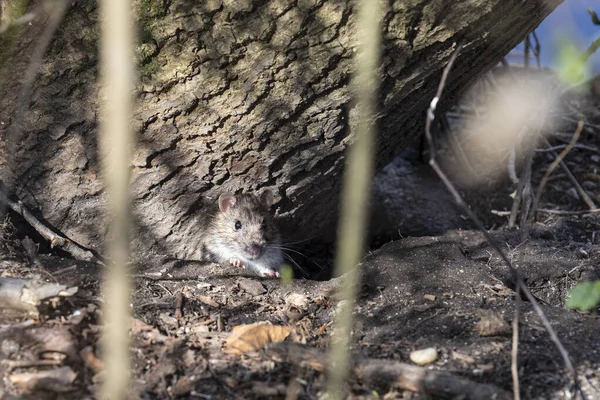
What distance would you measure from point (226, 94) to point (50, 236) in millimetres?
1761

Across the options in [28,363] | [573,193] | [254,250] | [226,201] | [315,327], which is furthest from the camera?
[573,193]

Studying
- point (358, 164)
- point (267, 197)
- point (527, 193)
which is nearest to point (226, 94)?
point (267, 197)

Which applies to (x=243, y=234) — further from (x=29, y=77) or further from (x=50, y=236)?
(x=29, y=77)

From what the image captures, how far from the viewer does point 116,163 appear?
179 inches

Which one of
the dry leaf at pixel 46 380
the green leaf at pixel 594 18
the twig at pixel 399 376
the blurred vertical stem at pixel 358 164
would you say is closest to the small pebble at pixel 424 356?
the twig at pixel 399 376

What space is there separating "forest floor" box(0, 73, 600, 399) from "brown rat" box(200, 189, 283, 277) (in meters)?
0.61

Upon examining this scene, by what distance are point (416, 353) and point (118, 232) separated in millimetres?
2703

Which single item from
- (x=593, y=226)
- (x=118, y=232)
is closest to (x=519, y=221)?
(x=593, y=226)

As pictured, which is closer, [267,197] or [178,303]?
[178,303]

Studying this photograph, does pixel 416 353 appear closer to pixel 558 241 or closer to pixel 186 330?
pixel 186 330

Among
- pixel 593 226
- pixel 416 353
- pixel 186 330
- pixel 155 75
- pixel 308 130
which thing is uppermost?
pixel 155 75

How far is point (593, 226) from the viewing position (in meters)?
6.05

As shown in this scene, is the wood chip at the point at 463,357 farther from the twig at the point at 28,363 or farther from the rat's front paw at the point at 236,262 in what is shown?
the rat's front paw at the point at 236,262

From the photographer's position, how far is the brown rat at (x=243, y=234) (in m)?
5.48
